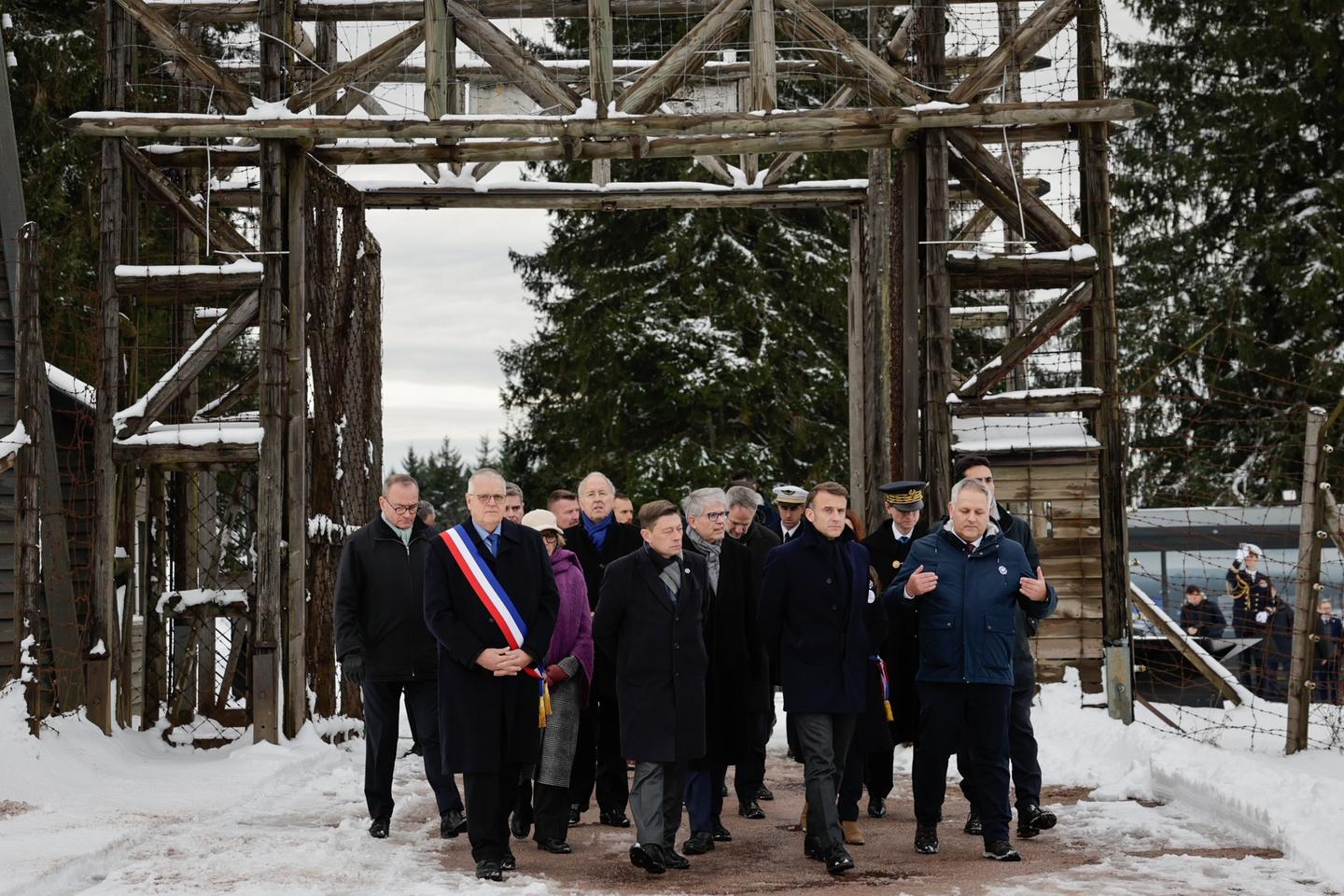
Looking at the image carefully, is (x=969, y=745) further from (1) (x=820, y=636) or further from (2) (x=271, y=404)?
(2) (x=271, y=404)

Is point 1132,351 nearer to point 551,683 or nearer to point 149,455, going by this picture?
point 149,455

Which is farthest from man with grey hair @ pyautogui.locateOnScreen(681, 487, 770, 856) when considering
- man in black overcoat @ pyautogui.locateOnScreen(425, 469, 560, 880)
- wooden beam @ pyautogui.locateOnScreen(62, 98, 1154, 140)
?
wooden beam @ pyautogui.locateOnScreen(62, 98, 1154, 140)

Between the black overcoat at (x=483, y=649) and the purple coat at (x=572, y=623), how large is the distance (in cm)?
53

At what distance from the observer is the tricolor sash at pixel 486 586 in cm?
763

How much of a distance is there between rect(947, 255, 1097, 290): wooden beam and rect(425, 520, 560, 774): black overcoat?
594 centimetres

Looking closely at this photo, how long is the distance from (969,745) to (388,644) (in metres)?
3.15

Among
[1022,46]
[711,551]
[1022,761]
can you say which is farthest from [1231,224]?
[711,551]

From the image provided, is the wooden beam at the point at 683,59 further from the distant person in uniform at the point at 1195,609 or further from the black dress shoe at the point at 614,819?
the distant person in uniform at the point at 1195,609

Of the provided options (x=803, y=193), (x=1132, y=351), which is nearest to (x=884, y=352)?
(x=803, y=193)

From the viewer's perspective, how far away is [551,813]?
326 inches

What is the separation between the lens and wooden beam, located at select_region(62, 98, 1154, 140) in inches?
473

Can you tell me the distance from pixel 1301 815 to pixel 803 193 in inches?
331

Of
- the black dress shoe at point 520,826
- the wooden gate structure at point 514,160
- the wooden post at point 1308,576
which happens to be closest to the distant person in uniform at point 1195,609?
the wooden gate structure at point 514,160

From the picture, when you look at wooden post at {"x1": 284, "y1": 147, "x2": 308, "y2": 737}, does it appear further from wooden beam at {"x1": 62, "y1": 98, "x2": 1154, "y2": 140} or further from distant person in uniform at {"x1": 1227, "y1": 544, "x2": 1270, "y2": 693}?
distant person in uniform at {"x1": 1227, "y1": 544, "x2": 1270, "y2": 693}
